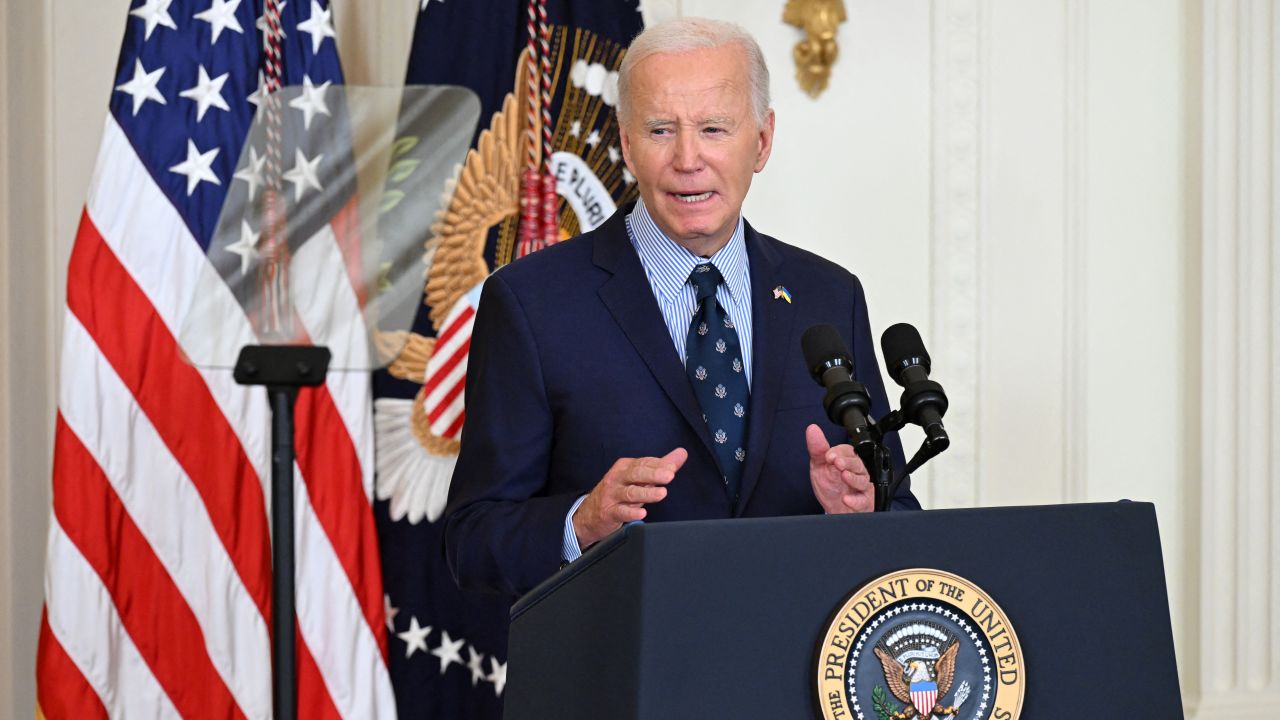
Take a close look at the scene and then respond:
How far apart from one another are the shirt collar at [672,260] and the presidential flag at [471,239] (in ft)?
4.30

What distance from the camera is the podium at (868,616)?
117 cm

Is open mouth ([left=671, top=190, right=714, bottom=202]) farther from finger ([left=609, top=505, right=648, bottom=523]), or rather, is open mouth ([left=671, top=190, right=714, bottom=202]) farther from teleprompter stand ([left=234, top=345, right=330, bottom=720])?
teleprompter stand ([left=234, top=345, right=330, bottom=720])

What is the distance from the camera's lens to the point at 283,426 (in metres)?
2.64

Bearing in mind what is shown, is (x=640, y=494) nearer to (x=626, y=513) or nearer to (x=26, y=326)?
(x=626, y=513)

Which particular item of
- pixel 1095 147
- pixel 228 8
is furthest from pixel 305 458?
pixel 1095 147

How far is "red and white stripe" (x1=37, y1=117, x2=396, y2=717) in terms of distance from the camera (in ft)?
10.5

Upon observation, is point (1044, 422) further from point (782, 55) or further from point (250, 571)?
point (250, 571)

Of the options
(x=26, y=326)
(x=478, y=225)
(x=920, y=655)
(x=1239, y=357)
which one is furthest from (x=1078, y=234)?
(x=920, y=655)

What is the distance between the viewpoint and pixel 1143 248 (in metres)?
4.00

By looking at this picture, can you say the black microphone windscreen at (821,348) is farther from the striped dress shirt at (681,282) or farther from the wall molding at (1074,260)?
the wall molding at (1074,260)

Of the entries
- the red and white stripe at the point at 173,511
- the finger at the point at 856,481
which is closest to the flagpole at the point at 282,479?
the red and white stripe at the point at 173,511

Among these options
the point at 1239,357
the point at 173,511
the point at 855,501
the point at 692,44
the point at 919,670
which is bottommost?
the point at 173,511

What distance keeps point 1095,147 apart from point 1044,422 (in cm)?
81

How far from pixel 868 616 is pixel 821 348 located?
37 cm
